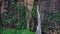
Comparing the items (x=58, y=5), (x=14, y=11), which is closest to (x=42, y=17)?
(x=58, y=5)

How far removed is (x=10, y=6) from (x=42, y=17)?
5.90 feet

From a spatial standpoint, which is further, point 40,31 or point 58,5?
point 58,5

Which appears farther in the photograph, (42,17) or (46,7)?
(46,7)

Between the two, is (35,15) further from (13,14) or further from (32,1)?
(13,14)

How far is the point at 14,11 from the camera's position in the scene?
374 inches

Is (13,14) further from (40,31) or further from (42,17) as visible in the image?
(40,31)

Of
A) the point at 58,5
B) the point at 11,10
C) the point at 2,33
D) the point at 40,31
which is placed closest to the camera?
the point at 40,31

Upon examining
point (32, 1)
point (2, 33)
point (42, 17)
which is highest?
point (32, 1)

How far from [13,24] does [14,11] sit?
69cm

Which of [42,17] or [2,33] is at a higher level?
[42,17]

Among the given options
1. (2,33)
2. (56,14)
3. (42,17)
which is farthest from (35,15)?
(2,33)

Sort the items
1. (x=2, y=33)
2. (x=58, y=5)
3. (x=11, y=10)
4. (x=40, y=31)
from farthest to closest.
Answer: (x=11, y=10), (x=58, y=5), (x=2, y=33), (x=40, y=31)

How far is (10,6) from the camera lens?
958 centimetres

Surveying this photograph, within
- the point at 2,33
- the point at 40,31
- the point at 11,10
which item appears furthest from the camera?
the point at 11,10
